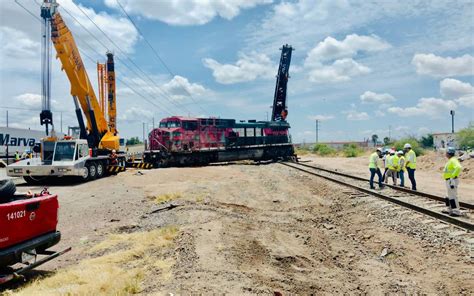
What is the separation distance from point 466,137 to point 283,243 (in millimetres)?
41516

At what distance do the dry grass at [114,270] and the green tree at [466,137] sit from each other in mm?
41413

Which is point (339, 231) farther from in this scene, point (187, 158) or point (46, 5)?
point (187, 158)

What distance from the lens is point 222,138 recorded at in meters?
28.9

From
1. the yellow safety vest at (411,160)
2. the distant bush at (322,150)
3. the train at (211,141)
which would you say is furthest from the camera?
the distant bush at (322,150)

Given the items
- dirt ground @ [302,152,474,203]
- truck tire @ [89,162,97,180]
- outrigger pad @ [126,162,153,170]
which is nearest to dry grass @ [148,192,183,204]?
truck tire @ [89,162,97,180]

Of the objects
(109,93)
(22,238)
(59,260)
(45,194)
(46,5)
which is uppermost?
(46,5)

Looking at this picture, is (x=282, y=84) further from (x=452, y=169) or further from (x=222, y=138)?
(x=452, y=169)

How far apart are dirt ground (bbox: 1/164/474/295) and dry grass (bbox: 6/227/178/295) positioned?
0.14m

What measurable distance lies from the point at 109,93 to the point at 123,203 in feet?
51.7

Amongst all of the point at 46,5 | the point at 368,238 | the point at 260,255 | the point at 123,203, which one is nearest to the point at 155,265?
the point at 260,255

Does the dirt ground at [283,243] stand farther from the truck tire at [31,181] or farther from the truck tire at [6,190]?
the truck tire at [31,181]

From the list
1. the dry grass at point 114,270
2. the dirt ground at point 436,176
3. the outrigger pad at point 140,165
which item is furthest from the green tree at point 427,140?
the dry grass at point 114,270

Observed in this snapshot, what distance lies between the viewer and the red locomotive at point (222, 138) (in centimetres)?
2594

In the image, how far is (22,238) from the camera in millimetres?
5293
